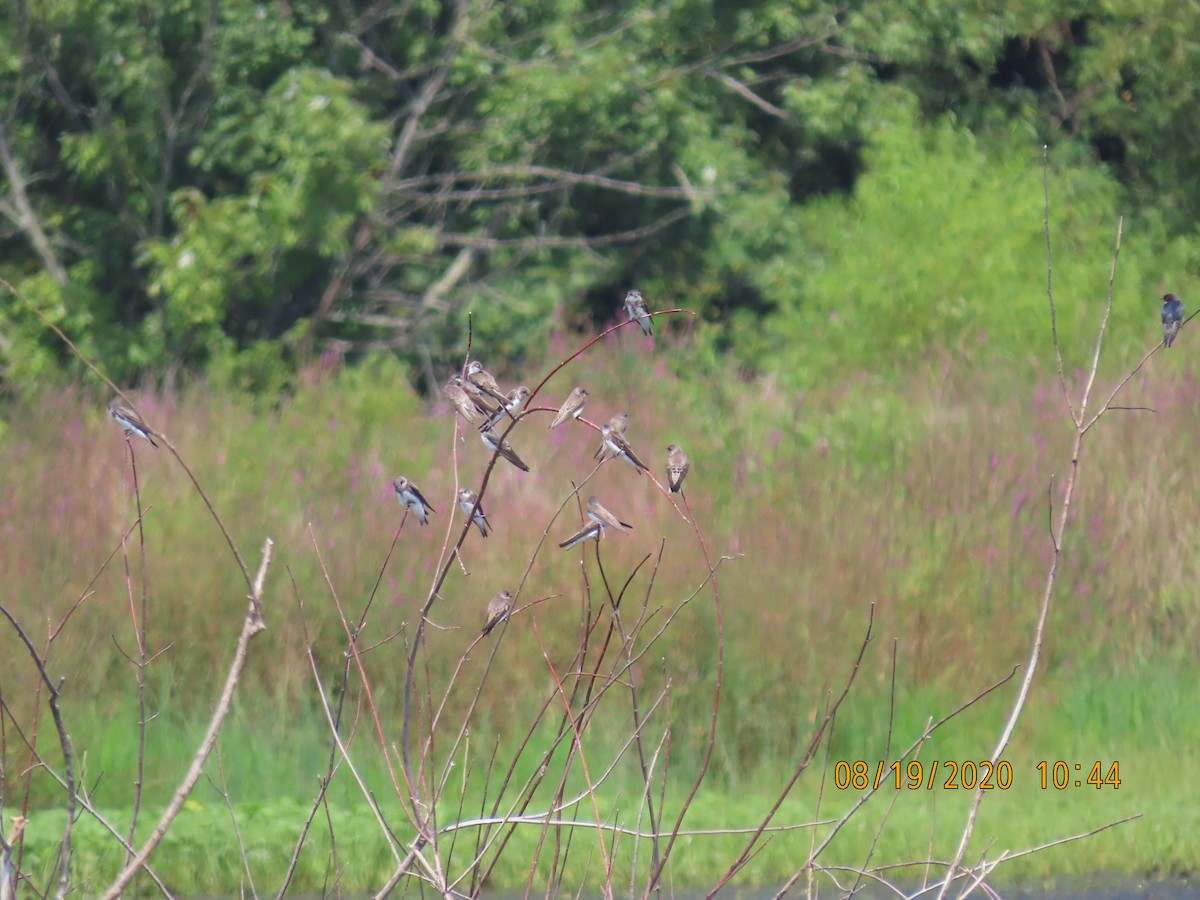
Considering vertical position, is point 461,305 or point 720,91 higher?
point 720,91

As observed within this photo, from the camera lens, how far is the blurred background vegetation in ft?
28.1

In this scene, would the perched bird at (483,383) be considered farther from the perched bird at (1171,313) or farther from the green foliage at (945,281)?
the green foliage at (945,281)

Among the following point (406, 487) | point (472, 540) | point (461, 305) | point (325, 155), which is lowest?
point (461, 305)

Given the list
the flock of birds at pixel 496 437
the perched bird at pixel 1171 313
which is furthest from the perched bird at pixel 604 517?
the perched bird at pixel 1171 313

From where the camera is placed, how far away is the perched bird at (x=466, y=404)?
362cm

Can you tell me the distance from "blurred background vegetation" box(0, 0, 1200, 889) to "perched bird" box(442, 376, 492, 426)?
2.57 feet

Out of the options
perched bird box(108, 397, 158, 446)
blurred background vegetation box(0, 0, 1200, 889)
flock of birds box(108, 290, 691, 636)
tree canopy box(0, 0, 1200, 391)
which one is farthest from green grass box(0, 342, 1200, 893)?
tree canopy box(0, 0, 1200, 391)

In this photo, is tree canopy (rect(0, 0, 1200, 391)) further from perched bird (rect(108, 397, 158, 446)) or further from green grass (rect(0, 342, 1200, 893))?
perched bird (rect(108, 397, 158, 446))

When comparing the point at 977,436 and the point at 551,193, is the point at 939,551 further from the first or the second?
the point at 551,193

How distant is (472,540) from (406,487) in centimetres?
516

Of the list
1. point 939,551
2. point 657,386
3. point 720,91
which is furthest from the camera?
point 720,91

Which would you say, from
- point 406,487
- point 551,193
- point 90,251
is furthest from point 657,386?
point 406,487

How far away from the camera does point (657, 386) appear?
473 inches

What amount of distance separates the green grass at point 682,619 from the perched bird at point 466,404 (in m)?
3.19
